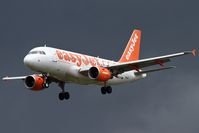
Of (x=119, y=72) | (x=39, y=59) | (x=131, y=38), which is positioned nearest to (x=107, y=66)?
(x=119, y=72)

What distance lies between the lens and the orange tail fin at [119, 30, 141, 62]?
364 feet

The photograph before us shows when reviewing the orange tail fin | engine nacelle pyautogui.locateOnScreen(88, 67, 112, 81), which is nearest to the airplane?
engine nacelle pyautogui.locateOnScreen(88, 67, 112, 81)

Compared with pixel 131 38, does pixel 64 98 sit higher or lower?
lower

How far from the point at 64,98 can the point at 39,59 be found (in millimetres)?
10380

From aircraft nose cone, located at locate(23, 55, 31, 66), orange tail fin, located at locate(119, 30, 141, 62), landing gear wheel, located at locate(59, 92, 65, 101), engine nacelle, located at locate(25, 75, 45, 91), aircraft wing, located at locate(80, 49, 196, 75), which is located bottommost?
landing gear wheel, located at locate(59, 92, 65, 101)

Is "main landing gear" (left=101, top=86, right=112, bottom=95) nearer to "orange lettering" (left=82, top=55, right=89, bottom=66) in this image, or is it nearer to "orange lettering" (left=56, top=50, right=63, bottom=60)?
"orange lettering" (left=82, top=55, right=89, bottom=66)

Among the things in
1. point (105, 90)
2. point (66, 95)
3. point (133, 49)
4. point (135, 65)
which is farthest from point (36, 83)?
point (133, 49)

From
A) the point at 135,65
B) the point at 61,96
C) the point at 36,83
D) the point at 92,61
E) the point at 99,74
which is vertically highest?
the point at 92,61

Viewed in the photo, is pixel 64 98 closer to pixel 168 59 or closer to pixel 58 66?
pixel 58 66

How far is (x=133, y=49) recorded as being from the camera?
113 metres

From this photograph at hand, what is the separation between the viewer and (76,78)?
96062 millimetres

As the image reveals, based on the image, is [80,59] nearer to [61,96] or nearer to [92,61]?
[92,61]

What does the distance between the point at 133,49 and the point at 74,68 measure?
19.1m

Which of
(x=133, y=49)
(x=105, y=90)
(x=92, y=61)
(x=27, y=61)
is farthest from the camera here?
(x=133, y=49)
